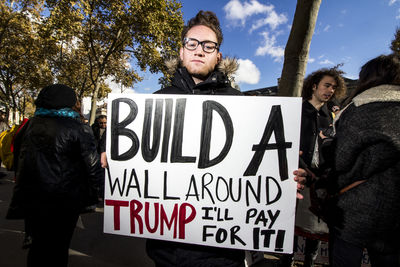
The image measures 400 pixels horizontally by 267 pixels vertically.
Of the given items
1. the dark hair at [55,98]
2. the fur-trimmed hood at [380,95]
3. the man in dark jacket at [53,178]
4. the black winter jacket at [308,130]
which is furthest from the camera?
the black winter jacket at [308,130]

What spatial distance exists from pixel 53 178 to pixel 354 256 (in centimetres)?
215

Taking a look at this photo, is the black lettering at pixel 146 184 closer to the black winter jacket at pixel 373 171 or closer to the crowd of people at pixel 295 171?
the crowd of people at pixel 295 171

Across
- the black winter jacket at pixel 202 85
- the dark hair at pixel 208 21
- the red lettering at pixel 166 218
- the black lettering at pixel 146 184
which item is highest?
the dark hair at pixel 208 21

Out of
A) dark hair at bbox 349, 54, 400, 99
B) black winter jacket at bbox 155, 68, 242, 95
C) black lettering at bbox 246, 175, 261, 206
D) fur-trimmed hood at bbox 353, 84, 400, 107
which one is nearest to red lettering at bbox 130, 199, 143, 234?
black lettering at bbox 246, 175, 261, 206

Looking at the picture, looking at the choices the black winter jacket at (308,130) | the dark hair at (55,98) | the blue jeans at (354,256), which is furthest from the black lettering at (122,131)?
the black winter jacket at (308,130)

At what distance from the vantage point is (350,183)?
1340 mm

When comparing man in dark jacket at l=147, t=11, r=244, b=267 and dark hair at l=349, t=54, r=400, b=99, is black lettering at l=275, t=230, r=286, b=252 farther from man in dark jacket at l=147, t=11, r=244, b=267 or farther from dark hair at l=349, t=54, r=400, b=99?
dark hair at l=349, t=54, r=400, b=99

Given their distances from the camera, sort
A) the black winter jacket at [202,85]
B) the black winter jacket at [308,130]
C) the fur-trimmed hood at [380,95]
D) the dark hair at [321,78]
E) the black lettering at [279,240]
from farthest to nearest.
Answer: the dark hair at [321,78] → the black winter jacket at [308,130] → the black winter jacket at [202,85] → the fur-trimmed hood at [380,95] → the black lettering at [279,240]

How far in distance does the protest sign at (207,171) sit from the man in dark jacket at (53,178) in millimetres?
845

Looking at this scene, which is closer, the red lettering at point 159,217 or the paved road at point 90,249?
the red lettering at point 159,217

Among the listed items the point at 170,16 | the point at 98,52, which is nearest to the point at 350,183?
the point at 170,16

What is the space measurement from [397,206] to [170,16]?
12815mm

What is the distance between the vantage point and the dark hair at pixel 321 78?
2.42 metres

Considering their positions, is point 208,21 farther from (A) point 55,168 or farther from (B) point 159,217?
(A) point 55,168
